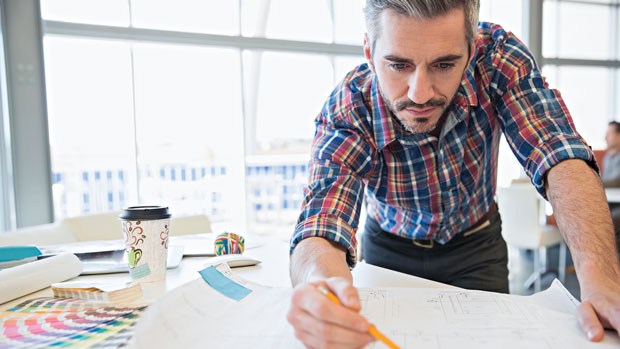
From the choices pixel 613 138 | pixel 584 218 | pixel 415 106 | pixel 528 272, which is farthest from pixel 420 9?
pixel 613 138

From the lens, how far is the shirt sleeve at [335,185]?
1.00 meters

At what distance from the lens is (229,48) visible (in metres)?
4.25

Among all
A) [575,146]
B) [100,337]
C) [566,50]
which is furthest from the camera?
[566,50]

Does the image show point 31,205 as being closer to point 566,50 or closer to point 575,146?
point 575,146

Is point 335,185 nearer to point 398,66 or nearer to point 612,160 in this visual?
point 398,66

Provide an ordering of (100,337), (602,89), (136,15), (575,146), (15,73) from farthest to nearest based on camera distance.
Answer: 1. (602,89)
2. (136,15)
3. (15,73)
4. (575,146)
5. (100,337)

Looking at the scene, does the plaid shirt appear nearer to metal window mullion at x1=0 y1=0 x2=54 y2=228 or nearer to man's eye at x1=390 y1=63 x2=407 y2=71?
man's eye at x1=390 y1=63 x2=407 y2=71

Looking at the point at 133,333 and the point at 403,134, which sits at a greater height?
the point at 403,134

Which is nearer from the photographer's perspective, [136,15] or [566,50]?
[136,15]

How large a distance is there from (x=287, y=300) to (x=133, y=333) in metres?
0.26

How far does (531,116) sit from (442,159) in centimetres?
25

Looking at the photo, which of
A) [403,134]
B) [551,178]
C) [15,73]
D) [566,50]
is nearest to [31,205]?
[15,73]

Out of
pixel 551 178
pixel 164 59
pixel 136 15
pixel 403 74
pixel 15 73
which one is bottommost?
pixel 551 178

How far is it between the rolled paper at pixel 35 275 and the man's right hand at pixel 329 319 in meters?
0.58
